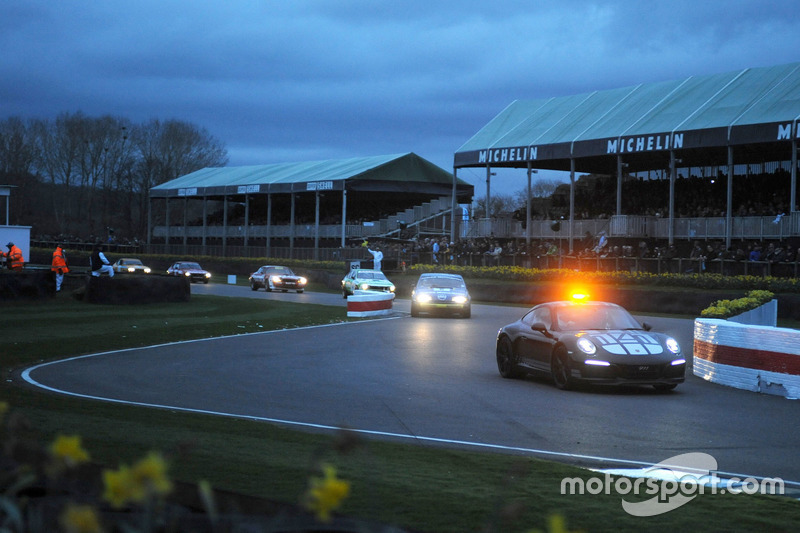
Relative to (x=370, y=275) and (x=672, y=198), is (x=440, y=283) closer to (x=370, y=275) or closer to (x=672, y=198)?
(x=370, y=275)

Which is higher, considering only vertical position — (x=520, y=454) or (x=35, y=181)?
(x=35, y=181)

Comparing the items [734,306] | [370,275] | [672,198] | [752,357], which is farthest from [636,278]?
[752,357]

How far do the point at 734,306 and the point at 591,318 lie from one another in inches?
341

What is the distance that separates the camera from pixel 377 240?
65875 mm

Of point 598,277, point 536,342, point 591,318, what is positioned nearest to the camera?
point 536,342

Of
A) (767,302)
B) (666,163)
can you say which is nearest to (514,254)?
(666,163)

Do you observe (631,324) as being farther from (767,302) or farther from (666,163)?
(666,163)

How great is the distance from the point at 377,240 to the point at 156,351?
153 ft

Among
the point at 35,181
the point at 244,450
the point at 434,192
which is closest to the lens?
the point at 244,450

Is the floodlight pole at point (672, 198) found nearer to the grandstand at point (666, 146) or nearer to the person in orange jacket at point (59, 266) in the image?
the grandstand at point (666, 146)

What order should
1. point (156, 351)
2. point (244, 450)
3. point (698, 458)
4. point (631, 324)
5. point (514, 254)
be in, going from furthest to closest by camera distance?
1. point (514, 254)
2. point (156, 351)
3. point (631, 324)
4. point (698, 458)
5. point (244, 450)

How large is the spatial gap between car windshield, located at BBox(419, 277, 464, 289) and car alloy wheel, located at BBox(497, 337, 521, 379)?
15.6 meters

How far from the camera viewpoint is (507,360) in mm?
16062

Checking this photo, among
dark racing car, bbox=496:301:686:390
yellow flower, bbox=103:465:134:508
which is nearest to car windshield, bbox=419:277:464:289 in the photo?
dark racing car, bbox=496:301:686:390
